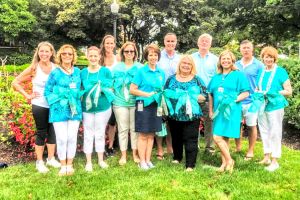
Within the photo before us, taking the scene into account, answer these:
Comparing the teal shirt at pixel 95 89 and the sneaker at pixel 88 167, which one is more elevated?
the teal shirt at pixel 95 89

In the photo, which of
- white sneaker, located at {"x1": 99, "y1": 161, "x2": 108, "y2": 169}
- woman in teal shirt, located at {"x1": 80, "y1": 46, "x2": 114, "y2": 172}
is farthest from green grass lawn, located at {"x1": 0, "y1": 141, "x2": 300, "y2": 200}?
woman in teal shirt, located at {"x1": 80, "y1": 46, "x2": 114, "y2": 172}

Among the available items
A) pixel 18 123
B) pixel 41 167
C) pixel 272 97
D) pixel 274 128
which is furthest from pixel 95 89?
pixel 274 128

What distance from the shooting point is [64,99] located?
5.33m

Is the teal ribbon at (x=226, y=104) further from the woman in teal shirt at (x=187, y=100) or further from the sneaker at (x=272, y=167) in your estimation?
the sneaker at (x=272, y=167)

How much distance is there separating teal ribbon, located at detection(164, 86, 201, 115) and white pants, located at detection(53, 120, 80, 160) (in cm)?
141

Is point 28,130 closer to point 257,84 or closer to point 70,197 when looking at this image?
point 70,197

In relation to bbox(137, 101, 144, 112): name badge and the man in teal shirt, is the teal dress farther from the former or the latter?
bbox(137, 101, 144, 112): name badge

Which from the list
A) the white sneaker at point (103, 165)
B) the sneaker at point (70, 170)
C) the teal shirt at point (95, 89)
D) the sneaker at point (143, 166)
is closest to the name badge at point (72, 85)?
the teal shirt at point (95, 89)

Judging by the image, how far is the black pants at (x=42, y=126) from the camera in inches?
218

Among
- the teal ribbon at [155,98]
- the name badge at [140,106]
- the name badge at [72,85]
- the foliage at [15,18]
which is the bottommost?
the name badge at [140,106]

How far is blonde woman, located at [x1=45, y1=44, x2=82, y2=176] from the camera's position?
5336mm

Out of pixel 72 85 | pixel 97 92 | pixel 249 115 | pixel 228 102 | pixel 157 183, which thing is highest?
pixel 72 85

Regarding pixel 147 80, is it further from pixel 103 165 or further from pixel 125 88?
pixel 103 165

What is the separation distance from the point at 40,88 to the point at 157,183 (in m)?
2.19
